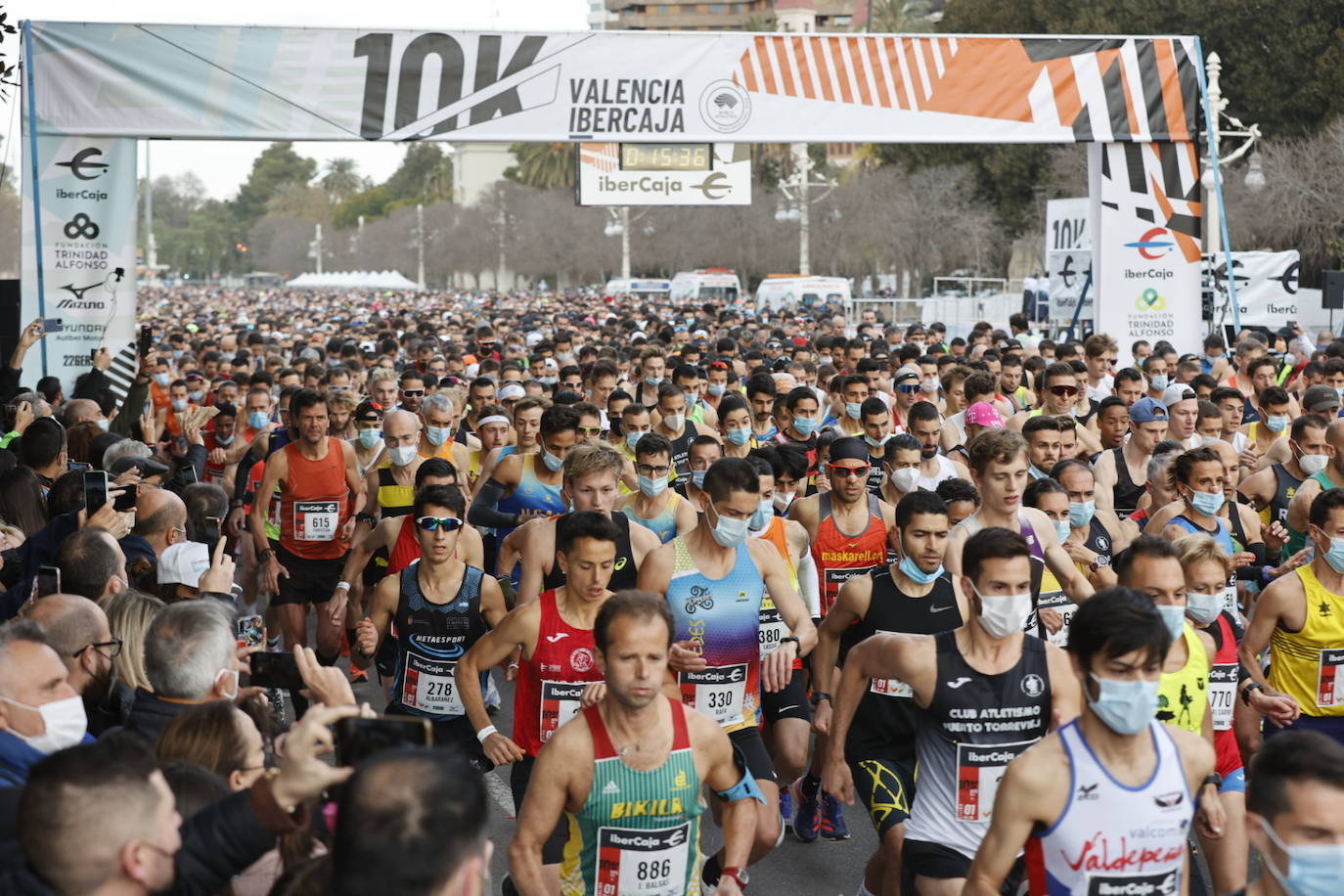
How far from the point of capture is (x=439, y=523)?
259 inches

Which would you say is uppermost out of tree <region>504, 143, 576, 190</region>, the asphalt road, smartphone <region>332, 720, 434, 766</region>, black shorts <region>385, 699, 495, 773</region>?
tree <region>504, 143, 576, 190</region>

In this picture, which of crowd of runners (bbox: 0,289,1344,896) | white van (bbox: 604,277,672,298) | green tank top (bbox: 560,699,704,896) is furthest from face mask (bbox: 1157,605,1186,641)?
white van (bbox: 604,277,672,298)

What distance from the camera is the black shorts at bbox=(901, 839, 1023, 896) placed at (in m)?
4.79

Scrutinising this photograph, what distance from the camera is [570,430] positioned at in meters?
8.58

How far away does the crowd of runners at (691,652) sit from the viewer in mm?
3223

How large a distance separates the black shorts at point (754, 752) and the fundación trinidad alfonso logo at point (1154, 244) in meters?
10.9

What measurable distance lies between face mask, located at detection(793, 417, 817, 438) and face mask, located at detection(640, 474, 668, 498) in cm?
332

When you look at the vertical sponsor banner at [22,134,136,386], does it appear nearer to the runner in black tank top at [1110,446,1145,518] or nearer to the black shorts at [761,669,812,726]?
the runner in black tank top at [1110,446,1145,518]

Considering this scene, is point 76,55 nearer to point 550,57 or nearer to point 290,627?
point 550,57

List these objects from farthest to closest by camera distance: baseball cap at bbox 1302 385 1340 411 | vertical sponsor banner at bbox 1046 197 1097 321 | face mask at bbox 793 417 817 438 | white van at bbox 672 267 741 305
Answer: white van at bbox 672 267 741 305
vertical sponsor banner at bbox 1046 197 1097 321
face mask at bbox 793 417 817 438
baseball cap at bbox 1302 385 1340 411

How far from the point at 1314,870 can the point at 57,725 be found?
297 cm

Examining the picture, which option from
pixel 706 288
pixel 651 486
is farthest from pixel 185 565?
pixel 706 288

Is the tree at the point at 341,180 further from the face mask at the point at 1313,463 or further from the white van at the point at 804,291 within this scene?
the face mask at the point at 1313,463

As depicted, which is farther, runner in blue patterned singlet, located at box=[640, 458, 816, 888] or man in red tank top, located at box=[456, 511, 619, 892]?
runner in blue patterned singlet, located at box=[640, 458, 816, 888]
